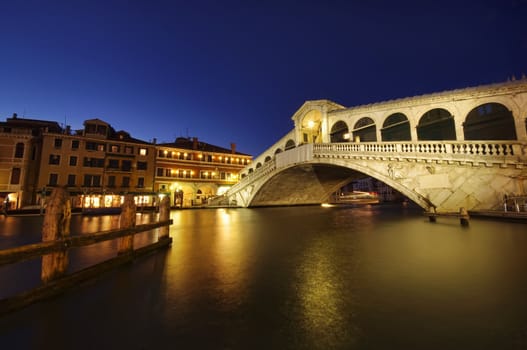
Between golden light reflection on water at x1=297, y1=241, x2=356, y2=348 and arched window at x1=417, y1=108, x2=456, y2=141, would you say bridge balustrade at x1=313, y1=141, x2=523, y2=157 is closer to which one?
arched window at x1=417, y1=108, x2=456, y2=141

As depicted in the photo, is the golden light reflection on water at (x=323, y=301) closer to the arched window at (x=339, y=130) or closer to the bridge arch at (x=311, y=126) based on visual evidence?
the arched window at (x=339, y=130)

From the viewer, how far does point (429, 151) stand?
44.8 ft

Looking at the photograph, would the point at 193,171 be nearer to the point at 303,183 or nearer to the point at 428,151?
the point at 303,183

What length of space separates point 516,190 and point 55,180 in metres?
44.0

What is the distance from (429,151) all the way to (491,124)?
8.94 m

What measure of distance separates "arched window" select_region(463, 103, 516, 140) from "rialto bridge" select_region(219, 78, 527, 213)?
0.17 ft

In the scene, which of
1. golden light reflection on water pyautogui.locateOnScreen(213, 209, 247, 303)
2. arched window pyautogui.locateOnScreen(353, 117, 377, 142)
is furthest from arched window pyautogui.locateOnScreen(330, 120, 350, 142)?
golden light reflection on water pyautogui.locateOnScreen(213, 209, 247, 303)

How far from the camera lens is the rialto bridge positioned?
459 inches

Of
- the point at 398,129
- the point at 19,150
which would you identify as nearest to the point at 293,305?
the point at 398,129

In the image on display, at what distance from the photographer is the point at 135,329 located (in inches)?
94.3

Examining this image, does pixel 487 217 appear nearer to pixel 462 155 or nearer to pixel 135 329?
pixel 462 155

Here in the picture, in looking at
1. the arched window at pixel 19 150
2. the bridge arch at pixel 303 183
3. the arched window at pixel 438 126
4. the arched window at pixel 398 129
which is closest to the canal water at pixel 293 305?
the bridge arch at pixel 303 183

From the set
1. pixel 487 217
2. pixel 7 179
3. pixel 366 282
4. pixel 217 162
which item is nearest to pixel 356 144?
pixel 487 217

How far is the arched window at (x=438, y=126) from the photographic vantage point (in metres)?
19.3
